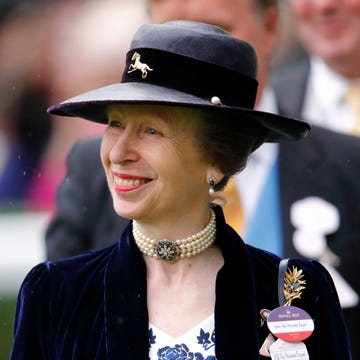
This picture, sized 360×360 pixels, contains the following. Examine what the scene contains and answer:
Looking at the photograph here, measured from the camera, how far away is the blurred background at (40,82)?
574 cm

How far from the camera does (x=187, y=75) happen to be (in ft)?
10.7

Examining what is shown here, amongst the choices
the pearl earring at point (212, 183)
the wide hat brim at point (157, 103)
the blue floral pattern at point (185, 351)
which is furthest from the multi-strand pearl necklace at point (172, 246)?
the wide hat brim at point (157, 103)

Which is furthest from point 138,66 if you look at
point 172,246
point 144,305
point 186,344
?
point 186,344

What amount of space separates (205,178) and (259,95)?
1.92 meters

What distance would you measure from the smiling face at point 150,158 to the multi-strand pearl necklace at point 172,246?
0.08m

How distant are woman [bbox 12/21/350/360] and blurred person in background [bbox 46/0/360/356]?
1693 mm

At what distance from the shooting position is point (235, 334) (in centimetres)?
326

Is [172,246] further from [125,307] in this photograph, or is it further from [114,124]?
[114,124]

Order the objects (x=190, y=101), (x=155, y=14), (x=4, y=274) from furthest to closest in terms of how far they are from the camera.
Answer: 1. (x=4, y=274)
2. (x=155, y=14)
3. (x=190, y=101)

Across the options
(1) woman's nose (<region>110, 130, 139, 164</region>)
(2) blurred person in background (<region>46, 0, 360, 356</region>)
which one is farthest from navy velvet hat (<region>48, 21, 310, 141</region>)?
(2) blurred person in background (<region>46, 0, 360, 356</region>)

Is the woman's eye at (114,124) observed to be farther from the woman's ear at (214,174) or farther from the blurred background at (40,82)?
the blurred background at (40,82)

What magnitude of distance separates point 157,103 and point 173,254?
465mm

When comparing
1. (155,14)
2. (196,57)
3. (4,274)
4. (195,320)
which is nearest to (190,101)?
(196,57)

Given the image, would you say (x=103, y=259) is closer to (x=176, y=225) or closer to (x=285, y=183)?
(x=176, y=225)
